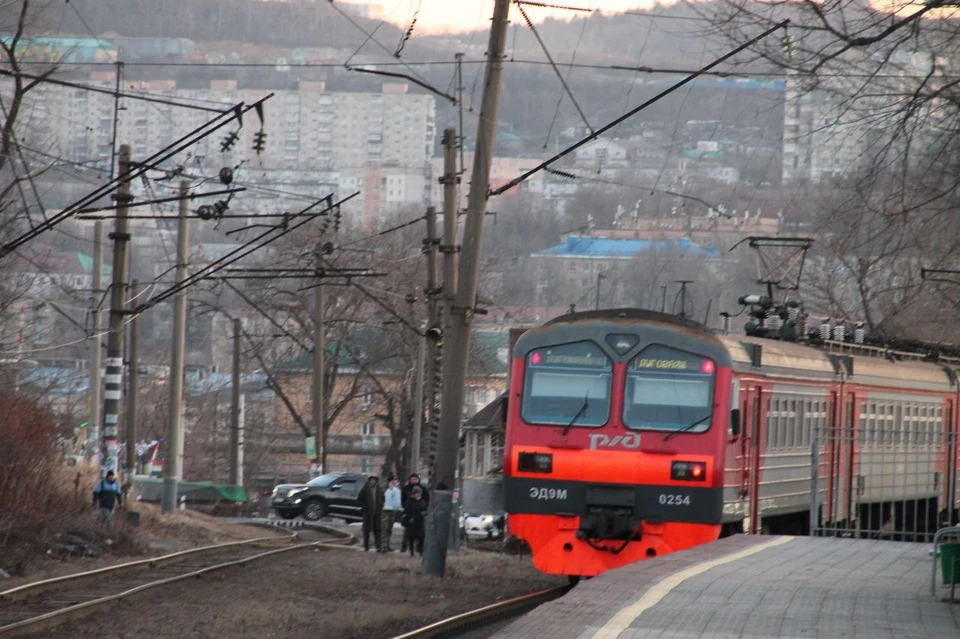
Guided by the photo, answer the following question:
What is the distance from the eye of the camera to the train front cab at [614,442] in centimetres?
1689

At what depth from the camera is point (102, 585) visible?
18.7 metres

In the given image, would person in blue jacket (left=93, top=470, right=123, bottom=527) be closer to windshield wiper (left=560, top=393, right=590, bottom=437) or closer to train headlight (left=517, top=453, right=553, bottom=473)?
train headlight (left=517, top=453, right=553, bottom=473)

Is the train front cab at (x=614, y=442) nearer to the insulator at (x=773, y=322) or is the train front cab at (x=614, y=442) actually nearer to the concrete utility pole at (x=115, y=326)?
the insulator at (x=773, y=322)

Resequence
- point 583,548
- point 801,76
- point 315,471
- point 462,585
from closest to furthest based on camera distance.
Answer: point 801,76 < point 583,548 < point 462,585 < point 315,471

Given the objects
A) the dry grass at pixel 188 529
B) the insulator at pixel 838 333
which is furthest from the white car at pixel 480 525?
the insulator at pixel 838 333

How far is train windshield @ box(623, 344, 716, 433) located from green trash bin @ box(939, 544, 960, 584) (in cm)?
569

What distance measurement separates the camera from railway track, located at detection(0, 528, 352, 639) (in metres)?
15.2

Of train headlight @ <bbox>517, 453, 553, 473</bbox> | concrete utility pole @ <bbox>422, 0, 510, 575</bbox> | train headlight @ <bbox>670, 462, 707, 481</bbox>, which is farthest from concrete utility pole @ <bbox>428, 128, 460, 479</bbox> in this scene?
train headlight @ <bbox>670, 462, 707, 481</bbox>

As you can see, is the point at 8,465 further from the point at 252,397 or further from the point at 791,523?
the point at 252,397

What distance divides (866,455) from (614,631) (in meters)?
14.1

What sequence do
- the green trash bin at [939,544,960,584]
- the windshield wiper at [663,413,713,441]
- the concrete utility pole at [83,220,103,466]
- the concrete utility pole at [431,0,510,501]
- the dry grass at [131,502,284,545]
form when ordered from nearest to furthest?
the green trash bin at [939,544,960,584]
the windshield wiper at [663,413,713,441]
the concrete utility pole at [431,0,510,501]
the dry grass at [131,502,284,545]
the concrete utility pole at [83,220,103,466]

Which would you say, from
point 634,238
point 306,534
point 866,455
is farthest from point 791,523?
point 634,238

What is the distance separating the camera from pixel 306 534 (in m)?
32.5

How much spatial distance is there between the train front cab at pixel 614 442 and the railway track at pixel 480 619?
2.06 ft
